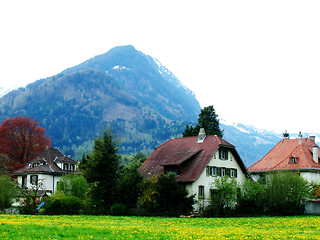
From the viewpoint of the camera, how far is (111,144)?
5806 cm

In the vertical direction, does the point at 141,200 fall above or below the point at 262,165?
below

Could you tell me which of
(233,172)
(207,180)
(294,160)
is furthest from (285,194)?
(294,160)

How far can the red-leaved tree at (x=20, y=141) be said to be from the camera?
9256 centimetres

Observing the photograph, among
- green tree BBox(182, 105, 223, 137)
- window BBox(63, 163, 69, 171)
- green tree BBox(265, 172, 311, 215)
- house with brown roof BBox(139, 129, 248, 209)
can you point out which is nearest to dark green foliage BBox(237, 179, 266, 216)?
green tree BBox(265, 172, 311, 215)

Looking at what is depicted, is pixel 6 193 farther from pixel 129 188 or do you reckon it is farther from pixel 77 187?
pixel 129 188

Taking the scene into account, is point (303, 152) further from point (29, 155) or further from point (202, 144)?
point (29, 155)

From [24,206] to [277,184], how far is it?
105 ft

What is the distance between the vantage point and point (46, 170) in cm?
8238

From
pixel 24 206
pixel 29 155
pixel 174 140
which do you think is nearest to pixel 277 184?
pixel 174 140

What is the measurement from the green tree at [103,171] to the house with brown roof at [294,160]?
93.5 feet

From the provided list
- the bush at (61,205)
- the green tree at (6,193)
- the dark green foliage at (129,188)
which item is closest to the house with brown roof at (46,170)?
the green tree at (6,193)

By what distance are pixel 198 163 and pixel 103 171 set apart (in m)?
14.3

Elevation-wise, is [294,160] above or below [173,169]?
above

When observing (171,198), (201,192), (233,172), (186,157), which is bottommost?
(171,198)
